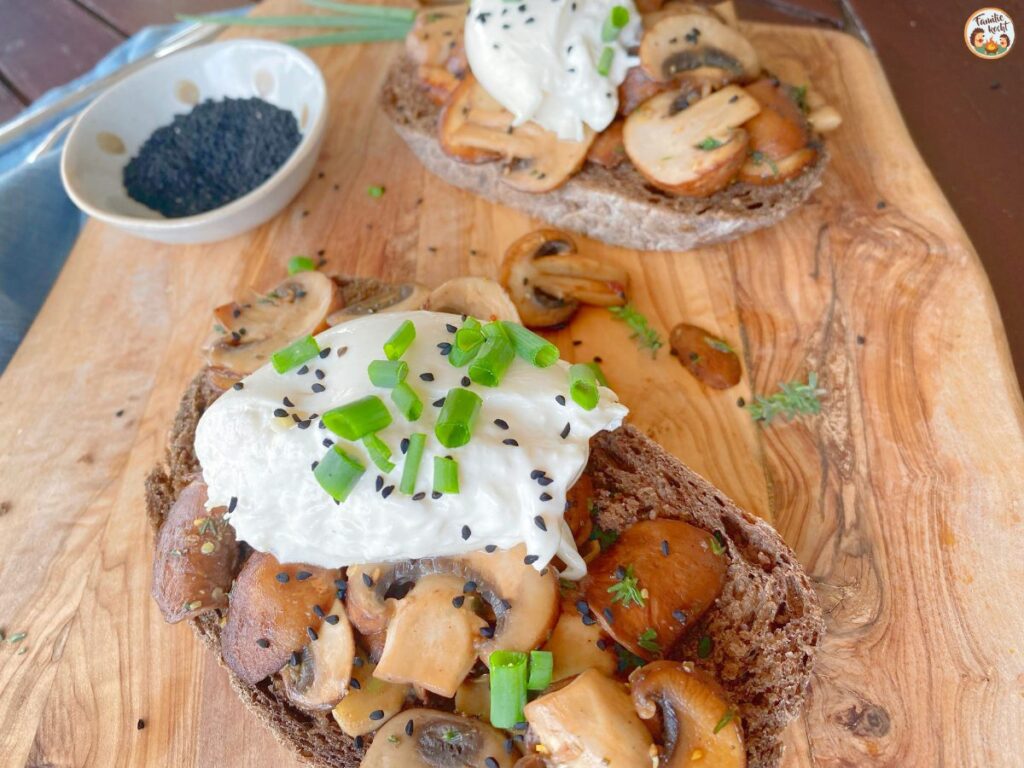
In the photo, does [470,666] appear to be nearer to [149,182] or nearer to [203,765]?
[203,765]

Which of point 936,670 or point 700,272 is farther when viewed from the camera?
point 700,272

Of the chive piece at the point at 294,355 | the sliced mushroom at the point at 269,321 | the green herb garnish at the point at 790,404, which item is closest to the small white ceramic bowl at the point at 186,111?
the sliced mushroom at the point at 269,321

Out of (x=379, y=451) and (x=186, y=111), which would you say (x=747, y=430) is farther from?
(x=186, y=111)

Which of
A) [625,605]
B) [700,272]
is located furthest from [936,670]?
[700,272]

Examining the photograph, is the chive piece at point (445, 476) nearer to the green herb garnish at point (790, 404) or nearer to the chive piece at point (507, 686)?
the chive piece at point (507, 686)

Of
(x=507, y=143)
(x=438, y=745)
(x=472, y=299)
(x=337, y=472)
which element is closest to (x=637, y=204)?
(x=507, y=143)

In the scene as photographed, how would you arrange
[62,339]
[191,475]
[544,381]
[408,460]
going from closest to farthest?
1. [408,460]
2. [544,381]
3. [191,475]
4. [62,339]

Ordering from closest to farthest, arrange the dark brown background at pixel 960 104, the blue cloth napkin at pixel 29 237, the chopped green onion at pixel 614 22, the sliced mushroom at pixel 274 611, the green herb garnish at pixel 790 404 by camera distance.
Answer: the sliced mushroom at pixel 274 611 < the green herb garnish at pixel 790 404 < the chopped green onion at pixel 614 22 < the dark brown background at pixel 960 104 < the blue cloth napkin at pixel 29 237
